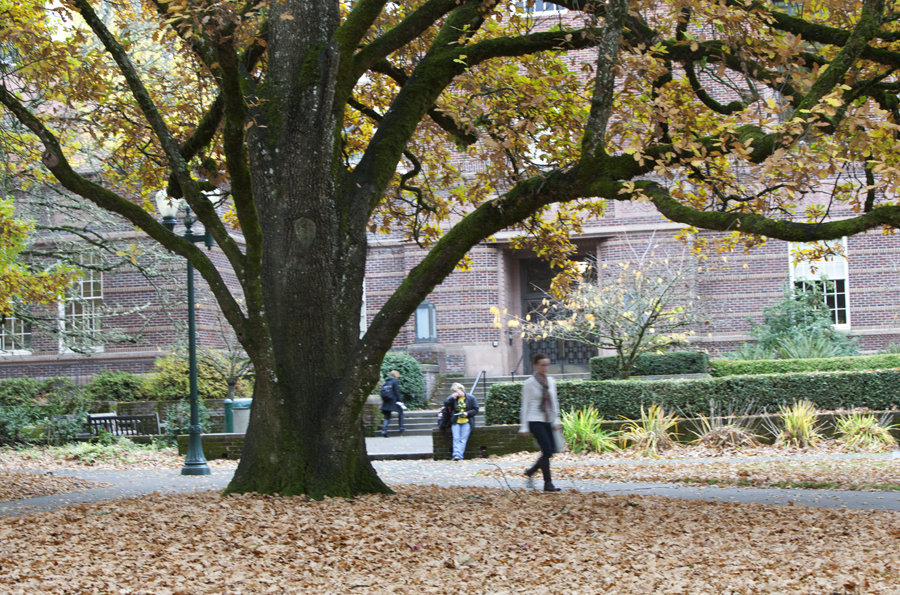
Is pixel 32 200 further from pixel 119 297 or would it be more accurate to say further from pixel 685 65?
pixel 685 65

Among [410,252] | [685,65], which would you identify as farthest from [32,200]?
[685,65]

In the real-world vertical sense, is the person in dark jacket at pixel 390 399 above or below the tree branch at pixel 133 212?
below

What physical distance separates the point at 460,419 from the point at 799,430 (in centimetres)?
637

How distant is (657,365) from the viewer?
23000 millimetres

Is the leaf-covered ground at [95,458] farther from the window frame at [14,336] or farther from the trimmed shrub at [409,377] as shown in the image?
the window frame at [14,336]

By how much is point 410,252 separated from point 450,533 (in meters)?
20.8

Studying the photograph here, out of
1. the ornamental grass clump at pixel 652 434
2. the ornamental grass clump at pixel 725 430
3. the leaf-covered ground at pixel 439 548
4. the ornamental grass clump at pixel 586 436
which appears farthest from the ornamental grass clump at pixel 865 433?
the leaf-covered ground at pixel 439 548

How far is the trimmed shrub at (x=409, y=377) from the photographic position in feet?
78.0

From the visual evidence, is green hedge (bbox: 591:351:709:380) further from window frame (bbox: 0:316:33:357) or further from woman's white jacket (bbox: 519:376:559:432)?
window frame (bbox: 0:316:33:357)

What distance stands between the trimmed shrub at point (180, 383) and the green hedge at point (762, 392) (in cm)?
936

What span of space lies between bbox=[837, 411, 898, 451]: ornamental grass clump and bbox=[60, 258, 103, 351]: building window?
1775 centimetres

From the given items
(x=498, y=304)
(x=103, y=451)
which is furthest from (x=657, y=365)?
(x=103, y=451)

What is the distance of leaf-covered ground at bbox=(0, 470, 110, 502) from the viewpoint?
11.6 meters

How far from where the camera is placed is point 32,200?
796 inches
